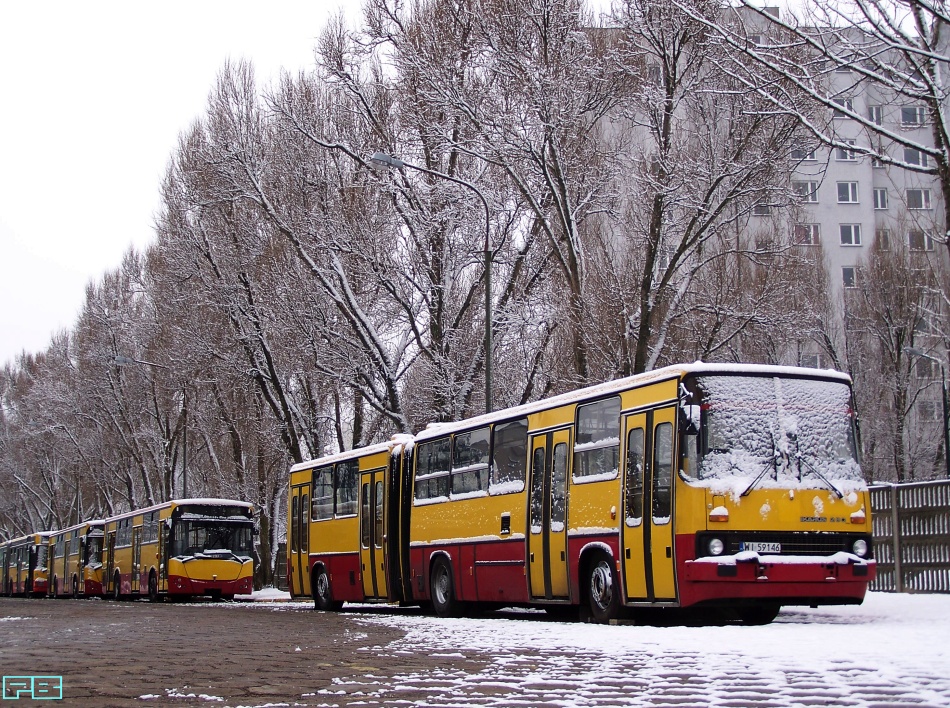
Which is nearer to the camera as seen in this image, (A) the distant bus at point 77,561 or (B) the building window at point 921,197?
(A) the distant bus at point 77,561

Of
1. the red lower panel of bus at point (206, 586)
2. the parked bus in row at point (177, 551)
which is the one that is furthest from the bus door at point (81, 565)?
the red lower panel of bus at point (206, 586)

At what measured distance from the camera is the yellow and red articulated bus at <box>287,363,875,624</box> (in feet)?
47.0

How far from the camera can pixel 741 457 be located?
14.6 meters

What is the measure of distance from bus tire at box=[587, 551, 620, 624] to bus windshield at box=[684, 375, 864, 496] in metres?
2.10

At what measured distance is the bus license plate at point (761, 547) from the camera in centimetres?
1426

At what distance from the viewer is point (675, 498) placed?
14.6 metres

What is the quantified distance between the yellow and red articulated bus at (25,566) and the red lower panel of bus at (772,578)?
51.5 metres

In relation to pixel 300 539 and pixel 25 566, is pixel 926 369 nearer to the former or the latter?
pixel 300 539

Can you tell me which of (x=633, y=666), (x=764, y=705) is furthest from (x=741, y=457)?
(x=764, y=705)

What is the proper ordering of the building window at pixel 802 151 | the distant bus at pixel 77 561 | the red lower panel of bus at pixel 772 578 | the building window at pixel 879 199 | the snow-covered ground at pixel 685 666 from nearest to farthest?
the snow-covered ground at pixel 685 666 → the red lower panel of bus at pixel 772 578 → the building window at pixel 802 151 → the distant bus at pixel 77 561 → the building window at pixel 879 199

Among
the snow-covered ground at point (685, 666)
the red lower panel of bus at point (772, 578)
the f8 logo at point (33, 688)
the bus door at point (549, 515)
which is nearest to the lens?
the snow-covered ground at point (685, 666)

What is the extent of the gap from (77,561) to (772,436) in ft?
144

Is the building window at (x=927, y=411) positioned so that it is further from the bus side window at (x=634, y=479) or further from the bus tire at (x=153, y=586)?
the bus side window at (x=634, y=479)

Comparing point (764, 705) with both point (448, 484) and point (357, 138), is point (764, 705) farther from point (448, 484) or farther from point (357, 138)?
point (357, 138)
